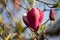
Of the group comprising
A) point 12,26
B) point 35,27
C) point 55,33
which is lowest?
point 55,33

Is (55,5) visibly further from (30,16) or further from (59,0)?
(30,16)

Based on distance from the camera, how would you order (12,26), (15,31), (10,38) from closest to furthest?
(10,38) < (15,31) < (12,26)

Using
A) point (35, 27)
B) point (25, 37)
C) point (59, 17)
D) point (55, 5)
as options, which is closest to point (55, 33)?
point (59, 17)

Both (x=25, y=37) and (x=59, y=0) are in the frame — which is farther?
(x=25, y=37)

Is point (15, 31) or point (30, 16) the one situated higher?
point (30, 16)

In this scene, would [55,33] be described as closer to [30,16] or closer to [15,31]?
[15,31]

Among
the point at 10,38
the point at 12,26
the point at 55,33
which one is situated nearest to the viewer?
the point at 10,38

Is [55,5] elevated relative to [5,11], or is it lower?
elevated

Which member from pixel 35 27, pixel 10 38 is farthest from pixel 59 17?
pixel 35 27

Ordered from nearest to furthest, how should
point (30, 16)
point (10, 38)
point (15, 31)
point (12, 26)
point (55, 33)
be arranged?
point (30, 16) → point (10, 38) → point (15, 31) → point (12, 26) → point (55, 33)
